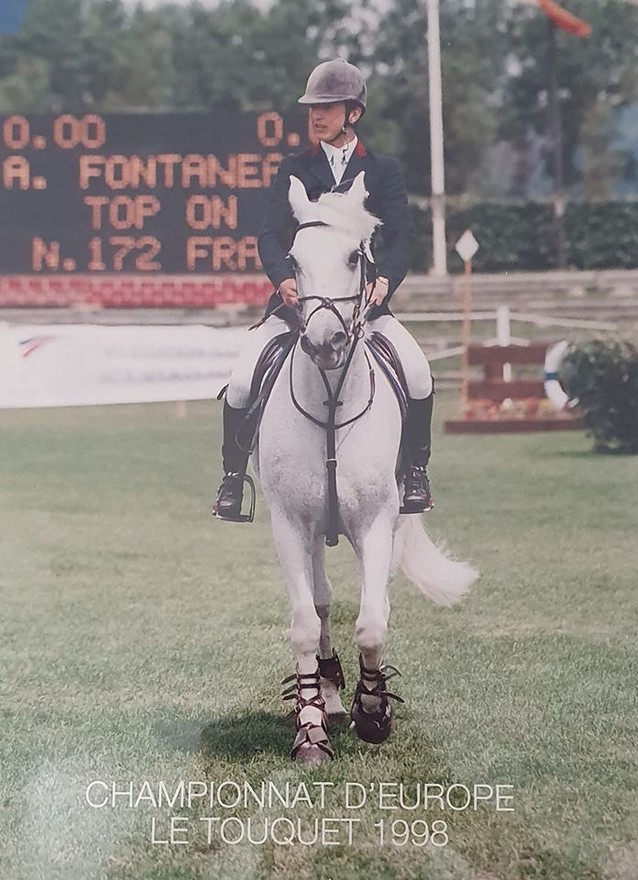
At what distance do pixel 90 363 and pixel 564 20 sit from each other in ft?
5.21

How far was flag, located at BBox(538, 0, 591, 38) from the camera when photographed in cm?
334

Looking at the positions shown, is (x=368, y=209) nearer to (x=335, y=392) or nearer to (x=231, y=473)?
(x=335, y=392)

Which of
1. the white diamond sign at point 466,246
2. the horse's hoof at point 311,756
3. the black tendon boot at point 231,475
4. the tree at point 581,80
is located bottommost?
the horse's hoof at point 311,756

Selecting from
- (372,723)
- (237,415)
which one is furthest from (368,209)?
(372,723)

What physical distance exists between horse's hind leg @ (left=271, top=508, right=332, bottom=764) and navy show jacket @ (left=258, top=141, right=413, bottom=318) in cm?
57

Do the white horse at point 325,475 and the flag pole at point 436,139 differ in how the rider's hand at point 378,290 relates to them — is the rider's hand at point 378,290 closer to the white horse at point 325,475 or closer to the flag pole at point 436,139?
the white horse at point 325,475

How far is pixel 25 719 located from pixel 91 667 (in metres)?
0.21

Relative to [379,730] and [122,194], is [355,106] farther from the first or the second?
[379,730]

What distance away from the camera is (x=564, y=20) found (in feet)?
11.0

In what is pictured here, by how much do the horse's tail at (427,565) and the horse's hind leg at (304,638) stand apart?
1.05 ft

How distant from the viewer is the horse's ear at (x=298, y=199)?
109 inches

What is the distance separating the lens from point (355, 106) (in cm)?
303

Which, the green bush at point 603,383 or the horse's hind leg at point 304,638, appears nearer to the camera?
the horse's hind leg at point 304,638

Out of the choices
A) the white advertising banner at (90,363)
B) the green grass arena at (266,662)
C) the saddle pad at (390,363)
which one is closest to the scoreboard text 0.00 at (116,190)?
the white advertising banner at (90,363)
